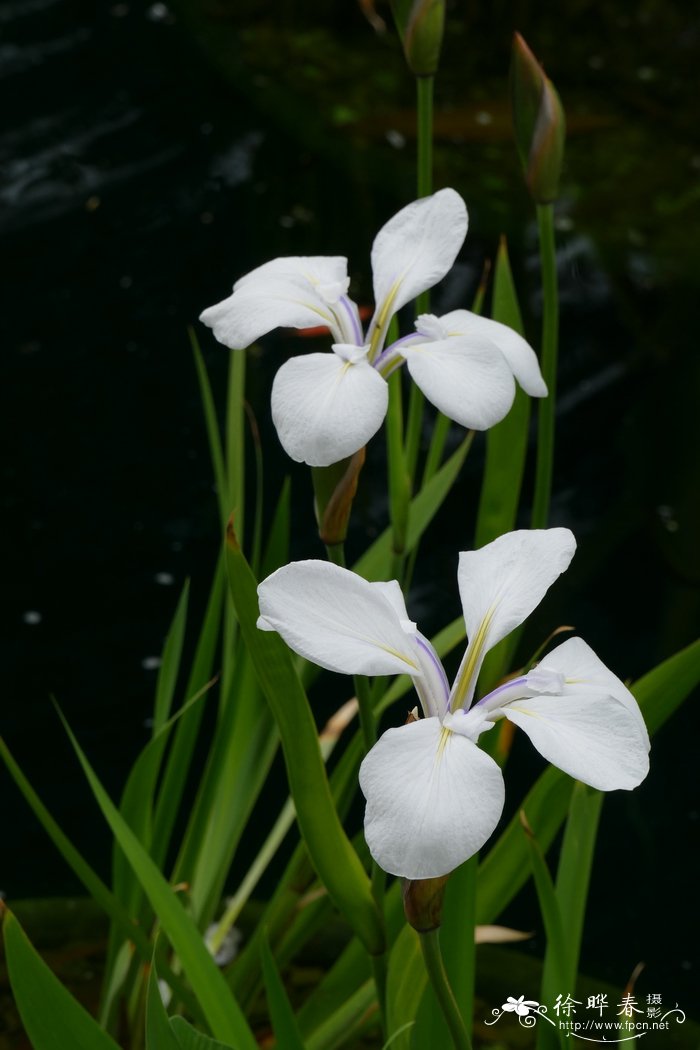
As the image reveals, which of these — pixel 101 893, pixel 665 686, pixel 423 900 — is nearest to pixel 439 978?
pixel 423 900

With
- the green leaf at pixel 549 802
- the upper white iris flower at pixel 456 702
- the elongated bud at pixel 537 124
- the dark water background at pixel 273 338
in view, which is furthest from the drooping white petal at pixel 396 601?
the dark water background at pixel 273 338

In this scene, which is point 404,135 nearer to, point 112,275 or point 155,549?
point 112,275

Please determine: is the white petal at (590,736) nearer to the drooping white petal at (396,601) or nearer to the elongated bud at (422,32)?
the drooping white petal at (396,601)

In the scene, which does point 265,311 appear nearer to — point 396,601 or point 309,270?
point 309,270

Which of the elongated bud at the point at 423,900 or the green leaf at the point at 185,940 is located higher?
the elongated bud at the point at 423,900

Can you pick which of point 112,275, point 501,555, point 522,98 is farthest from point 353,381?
point 112,275

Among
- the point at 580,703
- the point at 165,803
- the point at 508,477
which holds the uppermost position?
the point at 580,703
